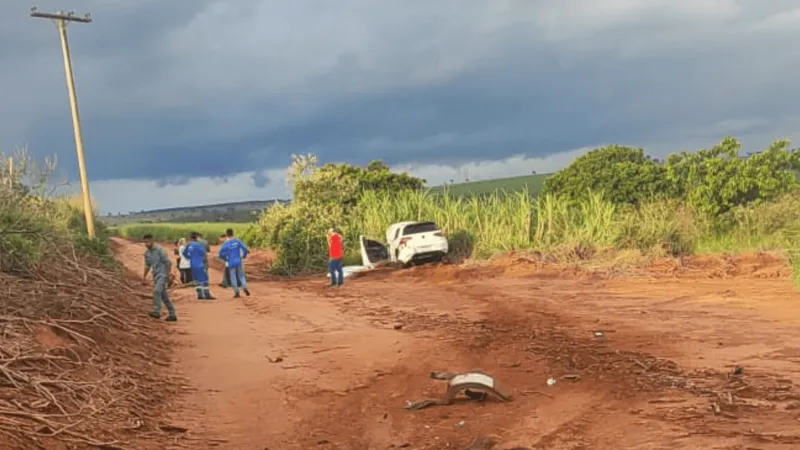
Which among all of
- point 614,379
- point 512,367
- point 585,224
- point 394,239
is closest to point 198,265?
point 394,239

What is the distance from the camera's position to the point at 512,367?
8.68m

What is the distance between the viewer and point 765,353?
8641mm

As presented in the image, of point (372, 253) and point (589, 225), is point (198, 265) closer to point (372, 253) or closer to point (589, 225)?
point (372, 253)

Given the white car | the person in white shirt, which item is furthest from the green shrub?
the white car

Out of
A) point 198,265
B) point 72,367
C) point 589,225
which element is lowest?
point 72,367

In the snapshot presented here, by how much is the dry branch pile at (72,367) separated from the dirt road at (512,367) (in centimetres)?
51

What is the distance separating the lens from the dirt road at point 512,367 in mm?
6137

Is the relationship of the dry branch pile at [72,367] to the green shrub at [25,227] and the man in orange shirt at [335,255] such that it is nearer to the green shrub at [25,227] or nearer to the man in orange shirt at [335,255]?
the green shrub at [25,227]

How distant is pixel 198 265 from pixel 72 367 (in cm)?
885

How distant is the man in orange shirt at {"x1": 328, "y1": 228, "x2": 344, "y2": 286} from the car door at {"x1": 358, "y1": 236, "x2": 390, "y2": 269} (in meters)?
4.17

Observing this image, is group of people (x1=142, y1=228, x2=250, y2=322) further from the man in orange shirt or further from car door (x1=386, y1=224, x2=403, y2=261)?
car door (x1=386, y1=224, x2=403, y2=261)

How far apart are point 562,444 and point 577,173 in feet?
84.3

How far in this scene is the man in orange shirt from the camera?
19328 millimetres

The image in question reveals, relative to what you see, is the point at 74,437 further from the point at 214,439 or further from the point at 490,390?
the point at 490,390
